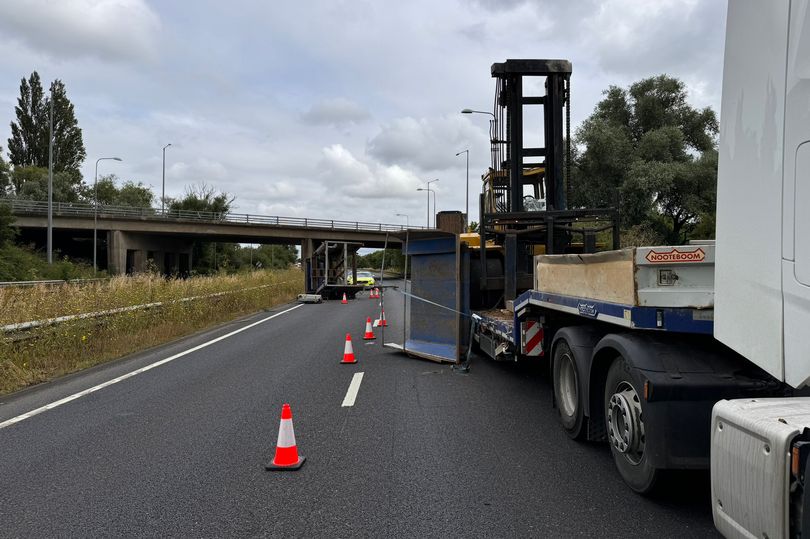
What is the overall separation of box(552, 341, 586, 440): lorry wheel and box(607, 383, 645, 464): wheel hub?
77 cm

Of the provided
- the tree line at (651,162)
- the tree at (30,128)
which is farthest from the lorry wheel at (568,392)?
the tree at (30,128)

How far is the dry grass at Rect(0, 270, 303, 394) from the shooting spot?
9977 mm

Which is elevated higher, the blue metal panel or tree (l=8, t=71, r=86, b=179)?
tree (l=8, t=71, r=86, b=179)

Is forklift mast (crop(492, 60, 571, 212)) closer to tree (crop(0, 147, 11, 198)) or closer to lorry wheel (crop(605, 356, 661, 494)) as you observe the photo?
lorry wheel (crop(605, 356, 661, 494))

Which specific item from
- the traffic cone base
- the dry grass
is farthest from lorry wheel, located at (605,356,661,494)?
the dry grass

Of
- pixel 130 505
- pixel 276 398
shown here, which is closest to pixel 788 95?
pixel 130 505

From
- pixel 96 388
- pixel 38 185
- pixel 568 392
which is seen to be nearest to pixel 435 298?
pixel 568 392

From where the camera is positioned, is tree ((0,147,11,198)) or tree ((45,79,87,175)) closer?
tree ((0,147,11,198))

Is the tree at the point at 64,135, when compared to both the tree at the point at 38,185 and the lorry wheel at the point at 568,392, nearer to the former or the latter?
the tree at the point at 38,185

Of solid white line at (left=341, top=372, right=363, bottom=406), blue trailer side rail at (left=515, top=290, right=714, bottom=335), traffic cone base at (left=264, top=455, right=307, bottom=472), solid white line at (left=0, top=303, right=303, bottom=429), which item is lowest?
solid white line at (left=0, top=303, right=303, bottom=429)

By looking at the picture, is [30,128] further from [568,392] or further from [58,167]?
[568,392]

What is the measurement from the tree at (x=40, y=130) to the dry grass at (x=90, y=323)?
72.4m

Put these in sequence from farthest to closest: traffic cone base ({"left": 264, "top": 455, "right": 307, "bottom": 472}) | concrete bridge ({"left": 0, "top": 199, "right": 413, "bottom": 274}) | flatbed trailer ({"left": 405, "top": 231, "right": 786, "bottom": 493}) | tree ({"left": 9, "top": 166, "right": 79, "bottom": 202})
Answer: tree ({"left": 9, "top": 166, "right": 79, "bottom": 202}) < concrete bridge ({"left": 0, "top": 199, "right": 413, "bottom": 274}) < traffic cone base ({"left": 264, "top": 455, "right": 307, "bottom": 472}) < flatbed trailer ({"left": 405, "top": 231, "right": 786, "bottom": 493})

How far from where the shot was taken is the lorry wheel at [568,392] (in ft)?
18.2
